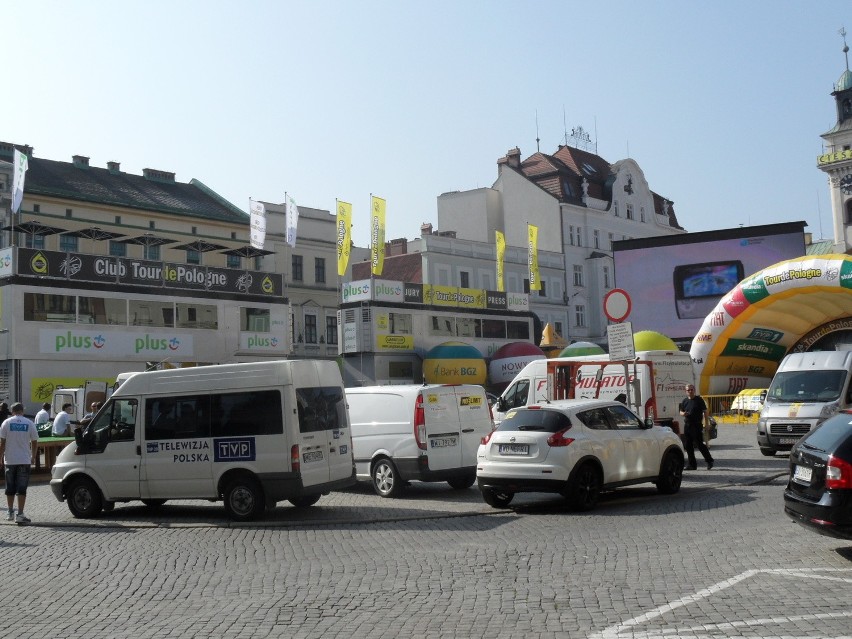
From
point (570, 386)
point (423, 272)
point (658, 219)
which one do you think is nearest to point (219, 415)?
point (570, 386)

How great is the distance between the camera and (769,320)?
1431 inches

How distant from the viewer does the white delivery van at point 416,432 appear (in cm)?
1681

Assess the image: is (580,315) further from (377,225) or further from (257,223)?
(257,223)

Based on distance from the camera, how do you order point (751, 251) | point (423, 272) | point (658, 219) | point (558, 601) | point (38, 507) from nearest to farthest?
point (558, 601) → point (38, 507) → point (751, 251) → point (423, 272) → point (658, 219)

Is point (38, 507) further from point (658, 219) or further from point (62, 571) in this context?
point (658, 219)

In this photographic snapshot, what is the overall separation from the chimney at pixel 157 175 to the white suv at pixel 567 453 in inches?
1844

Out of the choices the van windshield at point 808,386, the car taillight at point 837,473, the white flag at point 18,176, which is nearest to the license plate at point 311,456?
the car taillight at point 837,473

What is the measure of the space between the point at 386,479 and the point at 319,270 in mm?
43612

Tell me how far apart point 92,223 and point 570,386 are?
3493 cm

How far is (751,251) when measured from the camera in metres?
42.5

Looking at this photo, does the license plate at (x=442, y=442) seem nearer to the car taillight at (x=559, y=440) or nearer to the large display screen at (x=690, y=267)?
the car taillight at (x=559, y=440)

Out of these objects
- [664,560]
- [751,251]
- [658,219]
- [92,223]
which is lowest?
[664,560]

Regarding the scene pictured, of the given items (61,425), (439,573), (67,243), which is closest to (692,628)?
(439,573)

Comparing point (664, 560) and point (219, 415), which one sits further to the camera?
point (219, 415)
